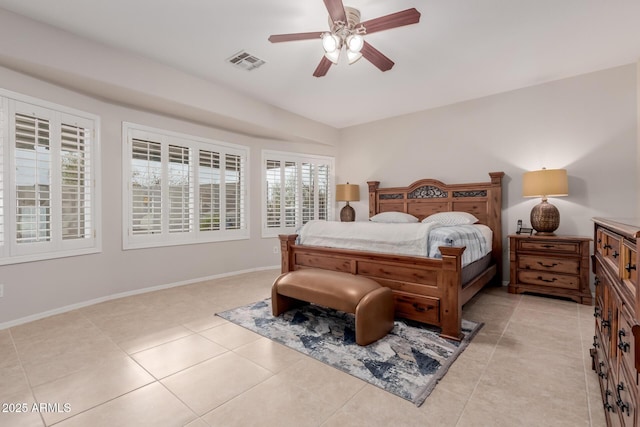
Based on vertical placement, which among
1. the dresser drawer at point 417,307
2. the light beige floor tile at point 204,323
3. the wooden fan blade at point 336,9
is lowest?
the light beige floor tile at point 204,323

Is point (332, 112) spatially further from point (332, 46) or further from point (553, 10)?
point (553, 10)

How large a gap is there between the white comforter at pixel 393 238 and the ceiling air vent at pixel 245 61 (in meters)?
2.01

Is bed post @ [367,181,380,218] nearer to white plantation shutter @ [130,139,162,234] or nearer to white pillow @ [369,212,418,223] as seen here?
white pillow @ [369,212,418,223]

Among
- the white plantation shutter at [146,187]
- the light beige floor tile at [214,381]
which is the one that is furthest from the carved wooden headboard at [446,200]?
the light beige floor tile at [214,381]

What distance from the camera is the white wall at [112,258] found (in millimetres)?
2877

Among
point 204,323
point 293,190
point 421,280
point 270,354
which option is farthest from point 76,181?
point 421,280

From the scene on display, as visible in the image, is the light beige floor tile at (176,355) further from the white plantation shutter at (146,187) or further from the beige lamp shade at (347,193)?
the beige lamp shade at (347,193)

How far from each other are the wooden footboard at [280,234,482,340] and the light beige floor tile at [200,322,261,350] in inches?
45.1

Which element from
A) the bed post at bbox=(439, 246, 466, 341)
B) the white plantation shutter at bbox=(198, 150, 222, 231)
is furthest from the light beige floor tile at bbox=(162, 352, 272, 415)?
the white plantation shutter at bbox=(198, 150, 222, 231)

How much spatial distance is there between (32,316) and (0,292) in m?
0.36

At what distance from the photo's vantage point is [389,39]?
292 centimetres

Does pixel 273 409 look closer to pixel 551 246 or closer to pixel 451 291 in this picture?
pixel 451 291

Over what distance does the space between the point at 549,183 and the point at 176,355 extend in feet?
14.1

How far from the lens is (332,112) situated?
5148mm
